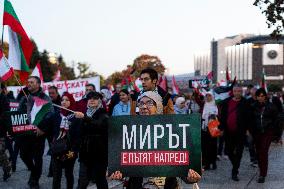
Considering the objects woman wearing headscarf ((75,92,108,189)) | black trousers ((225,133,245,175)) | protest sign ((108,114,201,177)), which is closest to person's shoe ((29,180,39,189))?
woman wearing headscarf ((75,92,108,189))

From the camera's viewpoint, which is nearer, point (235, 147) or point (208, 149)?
point (235, 147)

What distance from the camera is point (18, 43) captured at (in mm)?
8922

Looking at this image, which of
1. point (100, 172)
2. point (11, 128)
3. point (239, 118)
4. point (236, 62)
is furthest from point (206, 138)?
point (236, 62)

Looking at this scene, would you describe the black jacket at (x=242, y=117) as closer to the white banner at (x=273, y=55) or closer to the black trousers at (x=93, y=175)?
the black trousers at (x=93, y=175)

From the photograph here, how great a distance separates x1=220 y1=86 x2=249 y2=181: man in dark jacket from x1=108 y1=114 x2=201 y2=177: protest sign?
5751 mm

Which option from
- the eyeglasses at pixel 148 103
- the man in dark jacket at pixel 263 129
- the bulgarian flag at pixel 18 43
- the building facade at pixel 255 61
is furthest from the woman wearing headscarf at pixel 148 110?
the building facade at pixel 255 61

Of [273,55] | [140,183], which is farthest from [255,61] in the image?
[140,183]

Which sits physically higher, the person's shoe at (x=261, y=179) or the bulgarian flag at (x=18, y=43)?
the bulgarian flag at (x=18, y=43)

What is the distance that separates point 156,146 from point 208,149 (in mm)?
7465

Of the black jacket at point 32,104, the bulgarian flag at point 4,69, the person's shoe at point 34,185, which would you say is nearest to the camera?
the black jacket at point 32,104

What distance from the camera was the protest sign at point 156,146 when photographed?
4.79 meters

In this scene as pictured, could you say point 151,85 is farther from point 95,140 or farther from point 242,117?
point 242,117

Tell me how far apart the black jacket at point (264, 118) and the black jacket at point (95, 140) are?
4.08 metres

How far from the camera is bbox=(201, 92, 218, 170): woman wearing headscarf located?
39.3 ft
